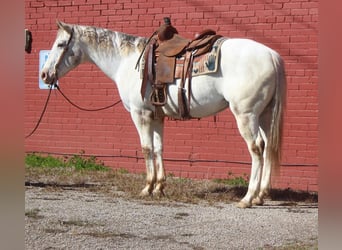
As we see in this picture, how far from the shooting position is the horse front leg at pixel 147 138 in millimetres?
5707

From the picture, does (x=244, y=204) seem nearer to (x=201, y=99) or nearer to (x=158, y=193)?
(x=158, y=193)

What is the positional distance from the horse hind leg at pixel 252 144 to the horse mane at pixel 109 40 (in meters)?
1.63

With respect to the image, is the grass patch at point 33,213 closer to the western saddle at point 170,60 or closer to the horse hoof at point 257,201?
the western saddle at point 170,60

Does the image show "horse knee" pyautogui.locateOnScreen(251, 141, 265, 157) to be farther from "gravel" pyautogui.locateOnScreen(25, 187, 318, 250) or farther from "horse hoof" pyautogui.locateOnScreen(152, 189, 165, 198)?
"horse hoof" pyautogui.locateOnScreen(152, 189, 165, 198)

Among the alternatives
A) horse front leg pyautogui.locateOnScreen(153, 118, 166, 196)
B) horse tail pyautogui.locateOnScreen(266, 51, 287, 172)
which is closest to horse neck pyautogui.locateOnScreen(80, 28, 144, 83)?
horse front leg pyautogui.locateOnScreen(153, 118, 166, 196)

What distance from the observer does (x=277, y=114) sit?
516 centimetres

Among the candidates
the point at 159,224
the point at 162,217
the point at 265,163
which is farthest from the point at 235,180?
the point at 159,224

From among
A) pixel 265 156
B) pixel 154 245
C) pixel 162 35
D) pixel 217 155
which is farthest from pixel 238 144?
pixel 154 245

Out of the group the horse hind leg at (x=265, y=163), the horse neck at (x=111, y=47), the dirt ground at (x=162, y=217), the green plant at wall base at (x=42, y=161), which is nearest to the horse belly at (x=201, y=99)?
the horse hind leg at (x=265, y=163)

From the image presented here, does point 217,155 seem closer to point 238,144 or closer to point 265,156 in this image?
point 238,144

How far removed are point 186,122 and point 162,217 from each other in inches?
93.7

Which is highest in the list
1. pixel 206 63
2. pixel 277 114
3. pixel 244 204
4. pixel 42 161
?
pixel 206 63

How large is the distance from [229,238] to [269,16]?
3310 millimetres
